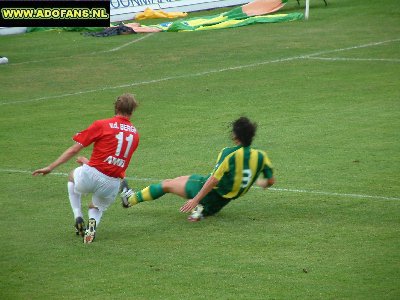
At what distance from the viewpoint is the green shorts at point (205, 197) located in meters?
12.6

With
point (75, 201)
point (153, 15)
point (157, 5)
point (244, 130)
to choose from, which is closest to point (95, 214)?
point (75, 201)

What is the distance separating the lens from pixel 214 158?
16.2 metres

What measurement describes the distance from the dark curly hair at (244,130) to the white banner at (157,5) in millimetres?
22707

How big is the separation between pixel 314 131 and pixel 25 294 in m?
9.04

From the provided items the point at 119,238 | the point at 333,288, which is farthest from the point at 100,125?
the point at 333,288

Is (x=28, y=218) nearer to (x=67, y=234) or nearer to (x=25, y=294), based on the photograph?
(x=67, y=234)

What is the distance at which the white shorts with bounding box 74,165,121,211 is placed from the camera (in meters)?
11.8

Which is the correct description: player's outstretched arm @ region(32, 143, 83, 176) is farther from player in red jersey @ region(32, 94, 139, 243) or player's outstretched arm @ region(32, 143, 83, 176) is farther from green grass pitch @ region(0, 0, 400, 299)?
green grass pitch @ region(0, 0, 400, 299)

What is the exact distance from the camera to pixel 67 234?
12.2 meters

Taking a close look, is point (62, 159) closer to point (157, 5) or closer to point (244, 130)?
point (244, 130)

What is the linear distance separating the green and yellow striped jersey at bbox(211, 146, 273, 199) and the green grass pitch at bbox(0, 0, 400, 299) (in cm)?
48

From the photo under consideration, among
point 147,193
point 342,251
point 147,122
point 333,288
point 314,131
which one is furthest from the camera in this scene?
point 147,122

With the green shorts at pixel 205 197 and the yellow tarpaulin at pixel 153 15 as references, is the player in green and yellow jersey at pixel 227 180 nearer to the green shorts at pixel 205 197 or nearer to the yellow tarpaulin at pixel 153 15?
the green shorts at pixel 205 197

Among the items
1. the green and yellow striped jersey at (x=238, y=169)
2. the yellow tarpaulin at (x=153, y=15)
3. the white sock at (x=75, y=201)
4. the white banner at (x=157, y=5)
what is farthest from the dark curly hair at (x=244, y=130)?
the yellow tarpaulin at (x=153, y=15)
